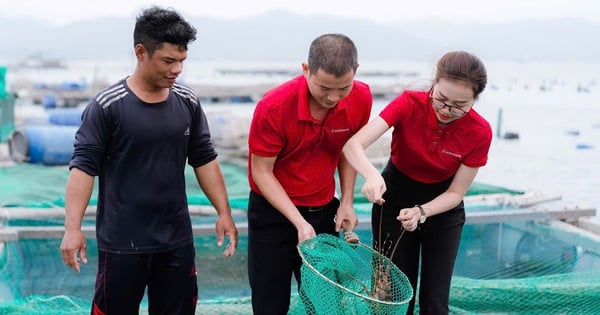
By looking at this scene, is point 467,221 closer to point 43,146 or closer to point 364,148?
point 364,148

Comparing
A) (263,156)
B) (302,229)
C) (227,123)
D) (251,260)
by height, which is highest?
(263,156)

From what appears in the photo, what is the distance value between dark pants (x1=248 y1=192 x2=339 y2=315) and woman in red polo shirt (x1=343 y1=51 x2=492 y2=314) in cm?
38

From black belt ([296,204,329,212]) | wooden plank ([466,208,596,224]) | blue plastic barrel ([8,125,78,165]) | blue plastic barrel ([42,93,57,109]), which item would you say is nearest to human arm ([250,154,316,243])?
black belt ([296,204,329,212])

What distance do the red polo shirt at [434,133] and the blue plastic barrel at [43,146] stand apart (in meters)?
7.36

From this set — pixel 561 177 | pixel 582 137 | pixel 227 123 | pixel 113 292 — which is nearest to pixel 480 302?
pixel 113 292

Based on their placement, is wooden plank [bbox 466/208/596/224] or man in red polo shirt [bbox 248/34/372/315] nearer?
man in red polo shirt [bbox 248/34/372/315]

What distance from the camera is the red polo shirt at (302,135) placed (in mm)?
2771

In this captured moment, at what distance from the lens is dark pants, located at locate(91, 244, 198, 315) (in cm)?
270

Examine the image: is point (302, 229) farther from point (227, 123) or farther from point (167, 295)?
point (227, 123)

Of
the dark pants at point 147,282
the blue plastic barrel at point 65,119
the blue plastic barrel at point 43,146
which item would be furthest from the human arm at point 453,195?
the blue plastic barrel at point 65,119

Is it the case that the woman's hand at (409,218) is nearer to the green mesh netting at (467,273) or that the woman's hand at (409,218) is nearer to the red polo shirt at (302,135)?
the red polo shirt at (302,135)

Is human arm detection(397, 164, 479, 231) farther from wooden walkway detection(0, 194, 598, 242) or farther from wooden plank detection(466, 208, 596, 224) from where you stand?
wooden plank detection(466, 208, 596, 224)

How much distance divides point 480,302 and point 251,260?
6.22ft

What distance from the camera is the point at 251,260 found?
3.04 metres
